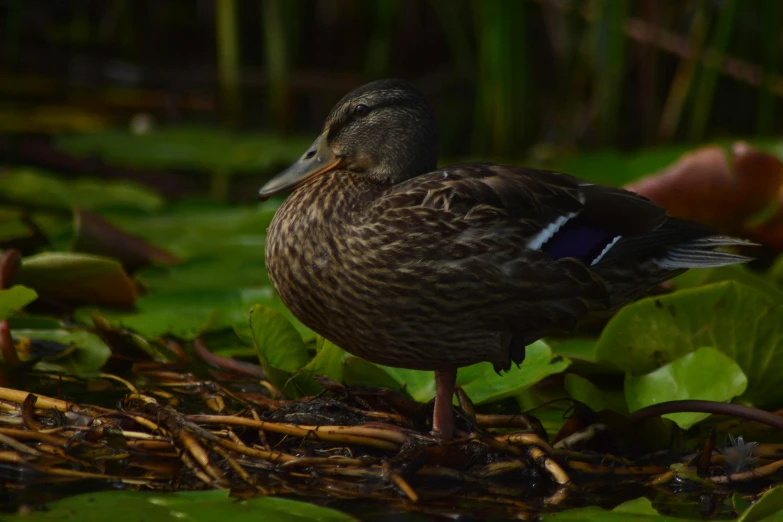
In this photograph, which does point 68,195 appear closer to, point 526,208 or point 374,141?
point 374,141

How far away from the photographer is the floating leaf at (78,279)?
12.9 feet

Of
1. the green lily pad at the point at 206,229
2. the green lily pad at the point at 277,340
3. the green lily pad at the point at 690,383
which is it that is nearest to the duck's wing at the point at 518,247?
the green lily pad at the point at 690,383

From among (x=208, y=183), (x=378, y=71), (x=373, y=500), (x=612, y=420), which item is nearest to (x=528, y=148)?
(x=378, y=71)

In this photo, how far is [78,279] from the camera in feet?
13.2

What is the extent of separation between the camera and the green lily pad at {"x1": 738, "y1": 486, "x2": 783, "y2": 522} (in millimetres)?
2488

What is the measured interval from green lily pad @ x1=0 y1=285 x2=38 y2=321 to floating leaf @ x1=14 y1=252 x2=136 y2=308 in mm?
494

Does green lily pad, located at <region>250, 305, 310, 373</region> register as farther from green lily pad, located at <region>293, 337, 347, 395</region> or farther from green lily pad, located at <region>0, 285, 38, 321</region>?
green lily pad, located at <region>0, 285, 38, 321</region>

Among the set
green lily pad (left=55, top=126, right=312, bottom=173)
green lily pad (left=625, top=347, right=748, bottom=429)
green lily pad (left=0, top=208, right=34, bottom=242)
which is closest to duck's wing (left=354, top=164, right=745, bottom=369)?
green lily pad (left=625, top=347, right=748, bottom=429)

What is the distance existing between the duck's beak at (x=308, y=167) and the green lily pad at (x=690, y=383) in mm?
1107

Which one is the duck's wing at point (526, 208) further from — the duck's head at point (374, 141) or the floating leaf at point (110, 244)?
the floating leaf at point (110, 244)

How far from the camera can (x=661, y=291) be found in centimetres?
430

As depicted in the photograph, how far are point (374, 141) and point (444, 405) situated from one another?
2.77 ft

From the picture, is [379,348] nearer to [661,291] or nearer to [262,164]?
[661,291]

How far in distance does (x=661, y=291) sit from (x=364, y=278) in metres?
1.71
